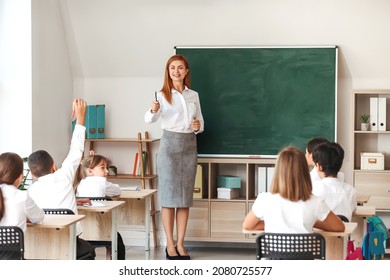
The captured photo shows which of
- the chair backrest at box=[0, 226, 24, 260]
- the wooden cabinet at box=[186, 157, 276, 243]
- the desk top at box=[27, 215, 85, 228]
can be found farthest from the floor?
the chair backrest at box=[0, 226, 24, 260]

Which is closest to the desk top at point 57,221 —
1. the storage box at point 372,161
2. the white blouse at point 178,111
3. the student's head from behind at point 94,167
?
the student's head from behind at point 94,167

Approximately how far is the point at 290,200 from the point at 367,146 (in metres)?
4.17

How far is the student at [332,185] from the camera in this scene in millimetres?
5527

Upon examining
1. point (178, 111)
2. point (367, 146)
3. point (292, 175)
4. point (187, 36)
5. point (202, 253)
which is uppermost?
point (187, 36)

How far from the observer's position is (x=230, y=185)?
27.9 feet

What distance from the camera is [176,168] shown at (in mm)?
7871

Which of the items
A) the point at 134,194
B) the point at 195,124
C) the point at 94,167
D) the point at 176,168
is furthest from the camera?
the point at 176,168

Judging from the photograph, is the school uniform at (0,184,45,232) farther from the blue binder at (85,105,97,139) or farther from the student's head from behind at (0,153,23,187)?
the blue binder at (85,105,97,139)

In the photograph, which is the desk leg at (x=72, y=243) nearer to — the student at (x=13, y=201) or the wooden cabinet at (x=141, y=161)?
the student at (x=13, y=201)

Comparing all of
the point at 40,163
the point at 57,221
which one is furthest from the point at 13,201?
the point at 40,163

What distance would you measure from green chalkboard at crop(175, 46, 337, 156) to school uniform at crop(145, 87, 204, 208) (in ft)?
2.04

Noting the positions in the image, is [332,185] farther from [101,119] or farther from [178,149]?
[101,119]

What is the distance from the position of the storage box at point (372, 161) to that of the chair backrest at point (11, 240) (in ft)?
14.2

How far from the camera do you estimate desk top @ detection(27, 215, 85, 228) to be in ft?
16.6
